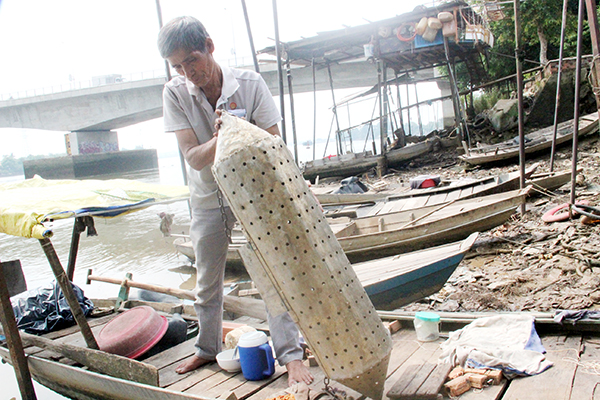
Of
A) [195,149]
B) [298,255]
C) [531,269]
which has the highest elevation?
[195,149]

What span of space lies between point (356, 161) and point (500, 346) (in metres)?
14.6

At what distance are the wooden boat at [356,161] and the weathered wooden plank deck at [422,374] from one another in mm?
13743

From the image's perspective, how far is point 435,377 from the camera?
2.47m

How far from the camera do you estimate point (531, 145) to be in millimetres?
12258

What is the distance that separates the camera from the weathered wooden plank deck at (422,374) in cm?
230

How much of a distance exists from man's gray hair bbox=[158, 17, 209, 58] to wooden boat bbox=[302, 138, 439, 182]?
47.9 feet

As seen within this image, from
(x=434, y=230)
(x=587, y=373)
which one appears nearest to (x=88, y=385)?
(x=587, y=373)

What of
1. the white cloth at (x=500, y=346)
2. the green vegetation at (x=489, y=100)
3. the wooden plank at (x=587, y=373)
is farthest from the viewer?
the green vegetation at (x=489, y=100)

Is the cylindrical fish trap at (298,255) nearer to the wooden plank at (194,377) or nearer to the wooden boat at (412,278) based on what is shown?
the wooden plank at (194,377)

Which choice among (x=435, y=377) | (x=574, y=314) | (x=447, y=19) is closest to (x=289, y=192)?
(x=435, y=377)

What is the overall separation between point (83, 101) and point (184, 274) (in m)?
20.4

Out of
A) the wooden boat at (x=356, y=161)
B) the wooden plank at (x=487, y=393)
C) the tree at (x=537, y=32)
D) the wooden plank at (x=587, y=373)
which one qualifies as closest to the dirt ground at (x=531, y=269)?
the wooden plank at (x=587, y=373)

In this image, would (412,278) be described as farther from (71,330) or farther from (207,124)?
(71,330)

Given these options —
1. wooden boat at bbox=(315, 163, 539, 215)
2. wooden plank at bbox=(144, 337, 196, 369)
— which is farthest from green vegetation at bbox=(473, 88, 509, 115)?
wooden plank at bbox=(144, 337, 196, 369)
